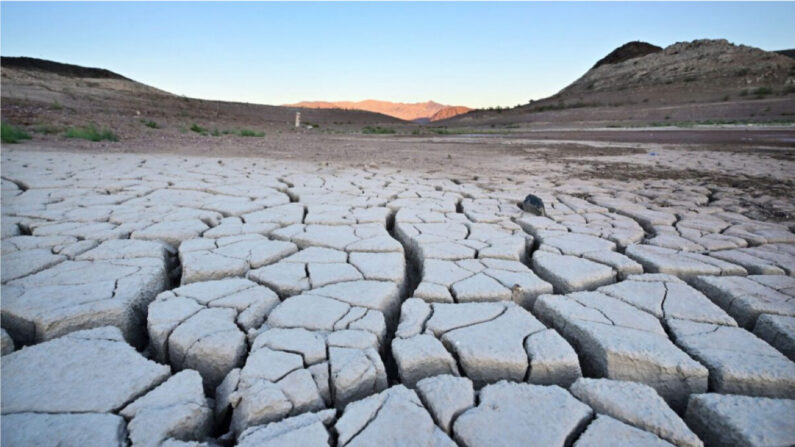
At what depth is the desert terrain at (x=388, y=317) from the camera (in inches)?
39.4

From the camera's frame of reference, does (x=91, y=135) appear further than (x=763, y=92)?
No

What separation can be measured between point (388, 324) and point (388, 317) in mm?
29

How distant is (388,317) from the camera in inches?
63.7

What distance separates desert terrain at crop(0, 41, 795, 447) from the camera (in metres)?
1.00

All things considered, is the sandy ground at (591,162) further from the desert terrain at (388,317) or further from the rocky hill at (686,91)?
the rocky hill at (686,91)

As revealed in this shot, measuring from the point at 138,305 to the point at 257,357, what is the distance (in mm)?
709

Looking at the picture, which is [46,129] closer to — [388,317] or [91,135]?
[91,135]

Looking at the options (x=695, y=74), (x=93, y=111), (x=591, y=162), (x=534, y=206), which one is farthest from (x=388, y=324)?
(x=695, y=74)

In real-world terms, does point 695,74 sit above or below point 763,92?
above

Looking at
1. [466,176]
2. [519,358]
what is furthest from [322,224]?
[466,176]

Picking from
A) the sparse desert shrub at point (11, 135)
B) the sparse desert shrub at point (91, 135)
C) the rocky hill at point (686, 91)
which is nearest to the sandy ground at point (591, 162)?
the sparse desert shrub at point (11, 135)

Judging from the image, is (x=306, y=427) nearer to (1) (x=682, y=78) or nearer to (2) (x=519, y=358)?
(2) (x=519, y=358)

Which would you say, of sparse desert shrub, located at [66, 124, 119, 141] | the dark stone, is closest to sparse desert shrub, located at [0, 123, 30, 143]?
sparse desert shrub, located at [66, 124, 119, 141]

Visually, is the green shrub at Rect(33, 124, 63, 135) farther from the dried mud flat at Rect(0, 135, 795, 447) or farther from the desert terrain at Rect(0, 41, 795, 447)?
the dried mud flat at Rect(0, 135, 795, 447)
